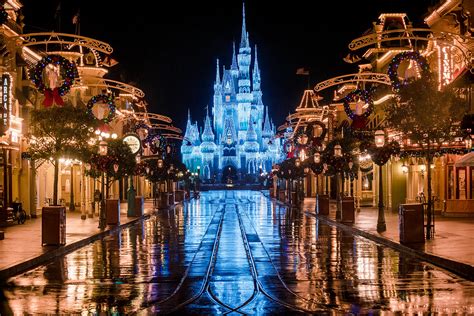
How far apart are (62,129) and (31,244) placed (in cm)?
783

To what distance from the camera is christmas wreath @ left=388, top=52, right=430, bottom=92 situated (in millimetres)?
26828

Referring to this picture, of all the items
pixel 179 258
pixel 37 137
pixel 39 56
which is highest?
pixel 39 56

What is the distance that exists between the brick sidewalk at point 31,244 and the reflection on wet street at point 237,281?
39cm

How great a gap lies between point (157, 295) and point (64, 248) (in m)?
10.4

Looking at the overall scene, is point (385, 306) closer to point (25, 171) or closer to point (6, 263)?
A: point (6, 263)

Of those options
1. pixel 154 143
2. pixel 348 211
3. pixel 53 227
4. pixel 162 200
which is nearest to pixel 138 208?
pixel 162 200

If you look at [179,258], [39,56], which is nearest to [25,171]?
[39,56]

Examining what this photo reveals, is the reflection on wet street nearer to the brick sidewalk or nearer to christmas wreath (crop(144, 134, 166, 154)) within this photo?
the brick sidewalk

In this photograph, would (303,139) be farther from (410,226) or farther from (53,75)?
(410,226)

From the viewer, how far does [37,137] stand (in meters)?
35.5

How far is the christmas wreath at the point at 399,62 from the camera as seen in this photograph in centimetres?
2683

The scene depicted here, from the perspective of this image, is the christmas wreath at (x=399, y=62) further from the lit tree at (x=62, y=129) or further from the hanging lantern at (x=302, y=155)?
the hanging lantern at (x=302, y=155)

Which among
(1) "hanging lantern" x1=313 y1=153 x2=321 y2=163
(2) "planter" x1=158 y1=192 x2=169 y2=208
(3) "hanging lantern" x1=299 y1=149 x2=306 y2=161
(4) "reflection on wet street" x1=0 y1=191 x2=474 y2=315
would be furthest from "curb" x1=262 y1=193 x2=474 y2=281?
(2) "planter" x1=158 y1=192 x2=169 y2=208

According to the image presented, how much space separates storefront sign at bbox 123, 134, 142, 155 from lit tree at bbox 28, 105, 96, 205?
1148 cm
